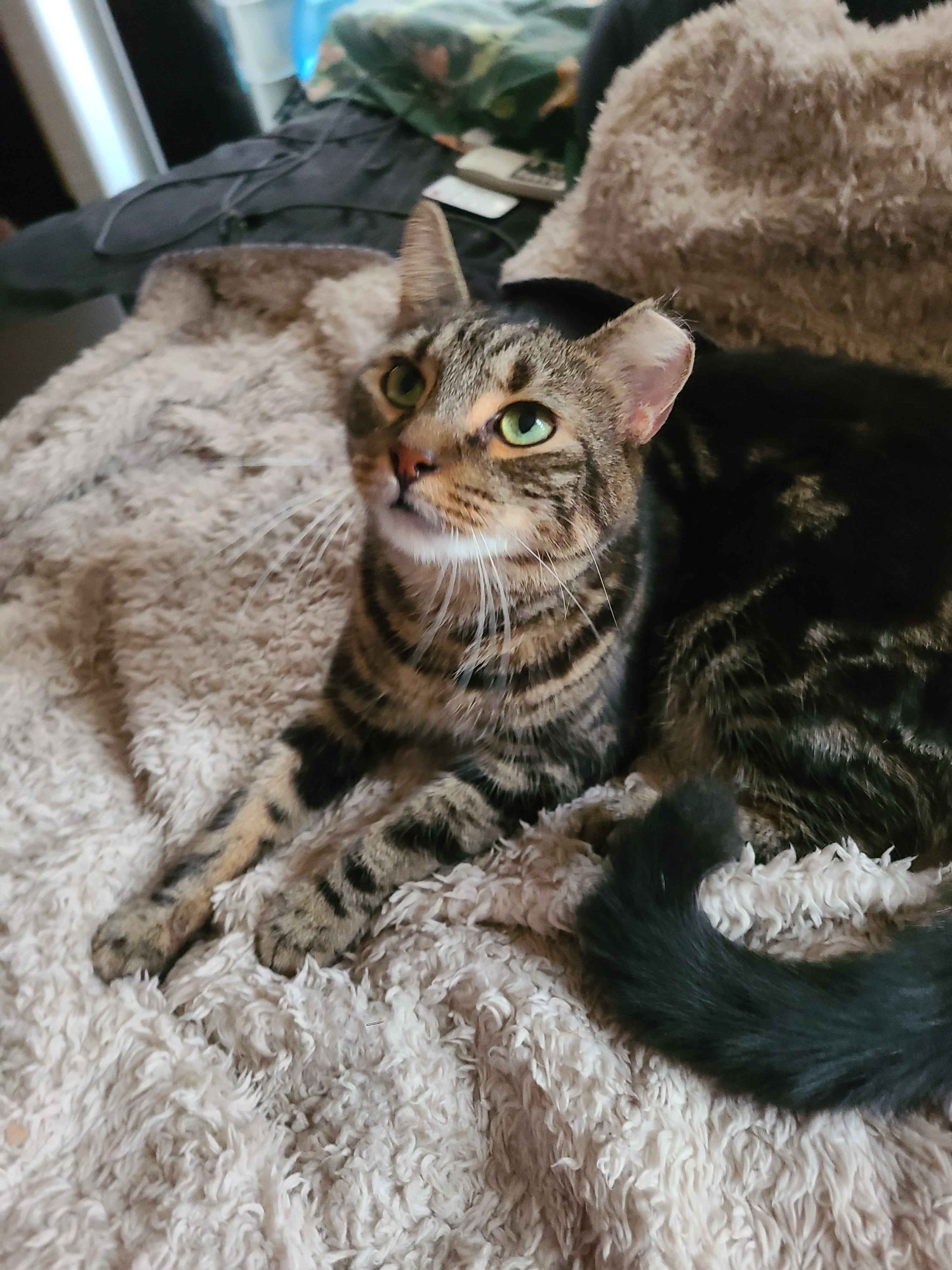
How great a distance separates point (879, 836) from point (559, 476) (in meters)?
0.50

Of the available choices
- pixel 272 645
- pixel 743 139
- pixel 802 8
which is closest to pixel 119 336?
pixel 272 645

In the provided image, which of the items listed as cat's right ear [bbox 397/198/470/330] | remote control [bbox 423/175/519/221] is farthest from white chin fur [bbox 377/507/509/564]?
remote control [bbox 423/175/519/221]

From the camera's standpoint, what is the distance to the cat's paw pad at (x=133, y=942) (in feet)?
2.72

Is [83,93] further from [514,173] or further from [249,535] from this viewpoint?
[249,535]

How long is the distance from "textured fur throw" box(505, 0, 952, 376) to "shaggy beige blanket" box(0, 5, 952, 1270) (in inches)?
3.3

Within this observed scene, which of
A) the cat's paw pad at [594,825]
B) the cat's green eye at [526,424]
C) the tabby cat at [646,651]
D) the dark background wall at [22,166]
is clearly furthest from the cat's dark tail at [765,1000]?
the dark background wall at [22,166]

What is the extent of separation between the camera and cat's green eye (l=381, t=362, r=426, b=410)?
0.83m

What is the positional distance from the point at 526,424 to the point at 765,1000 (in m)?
0.53

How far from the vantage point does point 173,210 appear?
6.08 ft

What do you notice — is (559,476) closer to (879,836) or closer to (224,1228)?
(879,836)

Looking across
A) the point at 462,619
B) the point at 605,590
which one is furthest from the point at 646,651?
the point at 462,619

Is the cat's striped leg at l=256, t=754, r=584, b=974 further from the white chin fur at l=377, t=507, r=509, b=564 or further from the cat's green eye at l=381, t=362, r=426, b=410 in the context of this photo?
the cat's green eye at l=381, t=362, r=426, b=410

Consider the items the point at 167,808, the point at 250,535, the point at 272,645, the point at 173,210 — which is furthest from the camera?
the point at 173,210

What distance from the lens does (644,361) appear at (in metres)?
0.80
